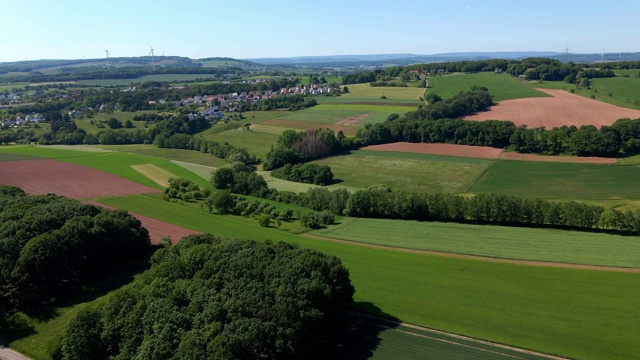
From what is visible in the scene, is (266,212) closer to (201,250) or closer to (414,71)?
(201,250)

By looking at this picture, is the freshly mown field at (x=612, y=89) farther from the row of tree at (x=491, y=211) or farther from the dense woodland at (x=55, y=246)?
the dense woodland at (x=55, y=246)

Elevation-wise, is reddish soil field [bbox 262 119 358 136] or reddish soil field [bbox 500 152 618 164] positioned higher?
reddish soil field [bbox 262 119 358 136]

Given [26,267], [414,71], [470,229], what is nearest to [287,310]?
[26,267]

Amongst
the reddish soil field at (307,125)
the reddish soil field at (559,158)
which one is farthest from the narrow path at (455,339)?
the reddish soil field at (307,125)

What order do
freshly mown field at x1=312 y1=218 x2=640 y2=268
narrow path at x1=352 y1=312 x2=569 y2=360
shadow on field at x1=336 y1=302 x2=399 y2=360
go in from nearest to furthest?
narrow path at x1=352 y1=312 x2=569 y2=360 < shadow on field at x1=336 y1=302 x2=399 y2=360 < freshly mown field at x1=312 y1=218 x2=640 y2=268

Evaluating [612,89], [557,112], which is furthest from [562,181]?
[612,89]

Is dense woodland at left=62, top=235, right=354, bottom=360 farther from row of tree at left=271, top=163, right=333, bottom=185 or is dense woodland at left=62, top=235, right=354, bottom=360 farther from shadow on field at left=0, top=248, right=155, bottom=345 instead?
row of tree at left=271, top=163, right=333, bottom=185

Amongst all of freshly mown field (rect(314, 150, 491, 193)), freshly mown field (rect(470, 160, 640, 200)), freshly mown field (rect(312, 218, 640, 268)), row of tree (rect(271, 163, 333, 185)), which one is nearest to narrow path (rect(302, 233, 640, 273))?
freshly mown field (rect(312, 218, 640, 268))

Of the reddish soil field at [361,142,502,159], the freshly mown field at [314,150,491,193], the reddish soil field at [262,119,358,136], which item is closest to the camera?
the freshly mown field at [314,150,491,193]
